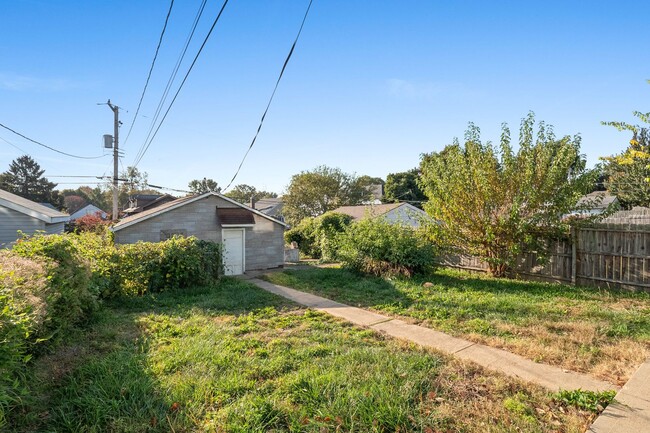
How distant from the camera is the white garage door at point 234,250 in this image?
1391cm

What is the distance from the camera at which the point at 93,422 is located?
285 cm

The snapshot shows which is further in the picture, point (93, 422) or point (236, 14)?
point (236, 14)

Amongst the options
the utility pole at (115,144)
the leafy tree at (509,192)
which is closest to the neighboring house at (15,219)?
the utility pole at (115,144)

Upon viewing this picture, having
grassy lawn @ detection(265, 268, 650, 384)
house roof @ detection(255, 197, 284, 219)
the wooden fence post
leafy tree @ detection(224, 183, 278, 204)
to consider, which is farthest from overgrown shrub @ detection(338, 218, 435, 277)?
leafy tree @ detection(224, 183, 278, 204)

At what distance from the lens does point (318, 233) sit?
21625 millimetres

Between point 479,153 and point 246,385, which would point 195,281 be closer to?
point 246,385

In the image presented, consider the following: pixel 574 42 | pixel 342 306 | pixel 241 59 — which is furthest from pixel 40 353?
pixel 574 42

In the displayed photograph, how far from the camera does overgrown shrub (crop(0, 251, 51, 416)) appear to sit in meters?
2.54

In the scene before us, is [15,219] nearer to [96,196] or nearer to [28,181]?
[28,181]

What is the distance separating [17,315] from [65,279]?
2742 millimetres

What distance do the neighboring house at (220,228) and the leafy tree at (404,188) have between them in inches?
1185

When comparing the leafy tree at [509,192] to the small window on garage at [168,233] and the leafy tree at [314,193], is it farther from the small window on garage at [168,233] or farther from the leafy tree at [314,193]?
the leafy tree at [314,193]

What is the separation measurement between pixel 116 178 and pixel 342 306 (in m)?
16.9

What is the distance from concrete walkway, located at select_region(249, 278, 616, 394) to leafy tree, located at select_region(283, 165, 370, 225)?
31.1 meters
